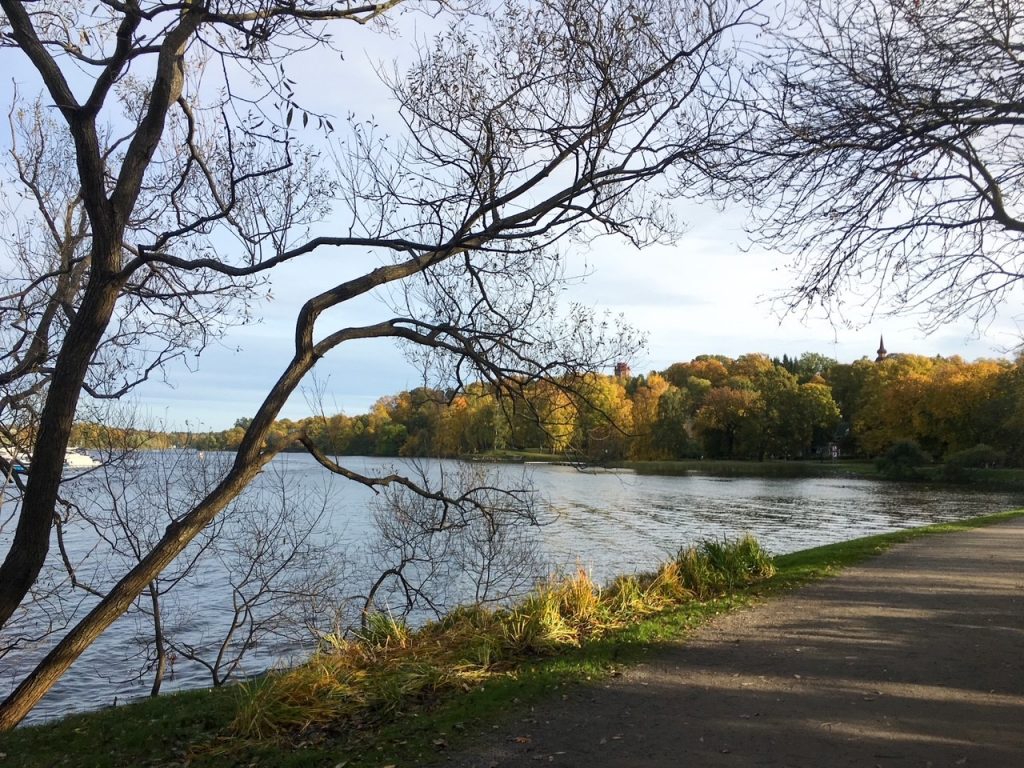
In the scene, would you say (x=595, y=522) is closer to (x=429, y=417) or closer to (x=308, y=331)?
(x=429, y=417)

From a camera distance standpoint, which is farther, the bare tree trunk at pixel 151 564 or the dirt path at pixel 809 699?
the bare tree trunk at pixel 151 564

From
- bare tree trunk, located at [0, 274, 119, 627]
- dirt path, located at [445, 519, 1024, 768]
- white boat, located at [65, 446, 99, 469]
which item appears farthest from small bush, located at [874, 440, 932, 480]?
bare tree trunk, located at [0, 274, 119, 627]

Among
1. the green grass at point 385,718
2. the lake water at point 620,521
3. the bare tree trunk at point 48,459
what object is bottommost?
the lake water at point 620,521

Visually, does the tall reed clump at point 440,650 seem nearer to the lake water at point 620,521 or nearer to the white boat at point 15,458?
the lake water at point 620,521

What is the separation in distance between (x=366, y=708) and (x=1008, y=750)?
4329 mm

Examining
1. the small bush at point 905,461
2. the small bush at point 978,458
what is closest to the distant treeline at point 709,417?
the small bush at point 978,458

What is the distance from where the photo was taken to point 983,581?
10977mm

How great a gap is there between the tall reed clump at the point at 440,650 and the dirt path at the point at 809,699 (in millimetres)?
1024

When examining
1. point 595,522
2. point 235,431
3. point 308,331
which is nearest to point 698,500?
point 595,522

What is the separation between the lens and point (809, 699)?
5.93 meters

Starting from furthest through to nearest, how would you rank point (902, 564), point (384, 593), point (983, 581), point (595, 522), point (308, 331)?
1. point (595, 522)
2. point (384, 593)
3. point (902, 564)
4. point (983, 581)
5. point (308, 331)

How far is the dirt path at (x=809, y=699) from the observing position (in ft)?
16.1

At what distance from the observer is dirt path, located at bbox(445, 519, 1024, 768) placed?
4.91 meters

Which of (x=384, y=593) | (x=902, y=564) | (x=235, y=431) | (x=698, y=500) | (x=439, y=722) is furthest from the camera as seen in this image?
(x=698, y=500)
